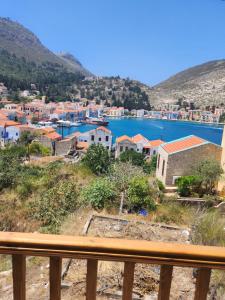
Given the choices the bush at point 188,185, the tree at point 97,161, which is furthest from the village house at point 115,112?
the bush at point 188,185

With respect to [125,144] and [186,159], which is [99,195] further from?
[125,144]

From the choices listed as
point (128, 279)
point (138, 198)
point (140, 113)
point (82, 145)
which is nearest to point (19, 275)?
point (128, 279)

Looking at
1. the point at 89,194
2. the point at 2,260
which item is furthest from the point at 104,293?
the point at 89,194

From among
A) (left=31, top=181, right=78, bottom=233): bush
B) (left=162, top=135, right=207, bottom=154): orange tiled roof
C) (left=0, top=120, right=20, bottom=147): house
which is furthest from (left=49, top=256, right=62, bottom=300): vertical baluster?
(left=0, top=120, right=20, bottom=147): house

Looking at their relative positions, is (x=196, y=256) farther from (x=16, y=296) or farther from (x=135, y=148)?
(x=135, y=148)

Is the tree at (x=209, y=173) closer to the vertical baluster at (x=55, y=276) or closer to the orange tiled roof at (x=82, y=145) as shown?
the vertical baluster at (x=55, y=276)
